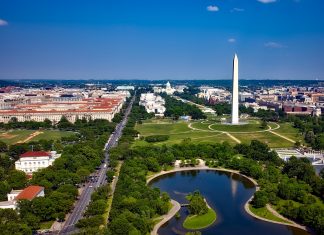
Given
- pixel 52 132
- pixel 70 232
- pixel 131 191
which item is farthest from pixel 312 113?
pixel 70 232

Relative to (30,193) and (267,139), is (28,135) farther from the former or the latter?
(267,139)

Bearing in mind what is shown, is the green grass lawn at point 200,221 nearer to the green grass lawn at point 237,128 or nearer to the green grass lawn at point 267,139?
the green grass lawn at point 267,139

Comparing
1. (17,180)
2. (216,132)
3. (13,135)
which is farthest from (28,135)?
(216,132)

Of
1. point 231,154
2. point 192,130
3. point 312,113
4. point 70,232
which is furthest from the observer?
point 312,113

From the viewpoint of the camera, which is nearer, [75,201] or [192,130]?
[75,201]

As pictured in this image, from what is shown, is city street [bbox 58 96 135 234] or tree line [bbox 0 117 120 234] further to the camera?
city street [bbox 58 96 135 234]

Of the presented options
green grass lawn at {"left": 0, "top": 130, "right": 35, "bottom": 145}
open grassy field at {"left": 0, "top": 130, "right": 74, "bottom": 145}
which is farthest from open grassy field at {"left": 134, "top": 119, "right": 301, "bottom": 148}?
green grass lawn at {"left": 0, "top": 130, "right": 35, "bottom": 145}

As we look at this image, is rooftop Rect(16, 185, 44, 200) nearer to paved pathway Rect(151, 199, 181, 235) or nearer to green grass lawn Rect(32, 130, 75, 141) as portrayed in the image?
paved pathway Rect(151, 199, 181, 235)

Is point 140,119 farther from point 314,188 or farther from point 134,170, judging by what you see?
point 314,188
